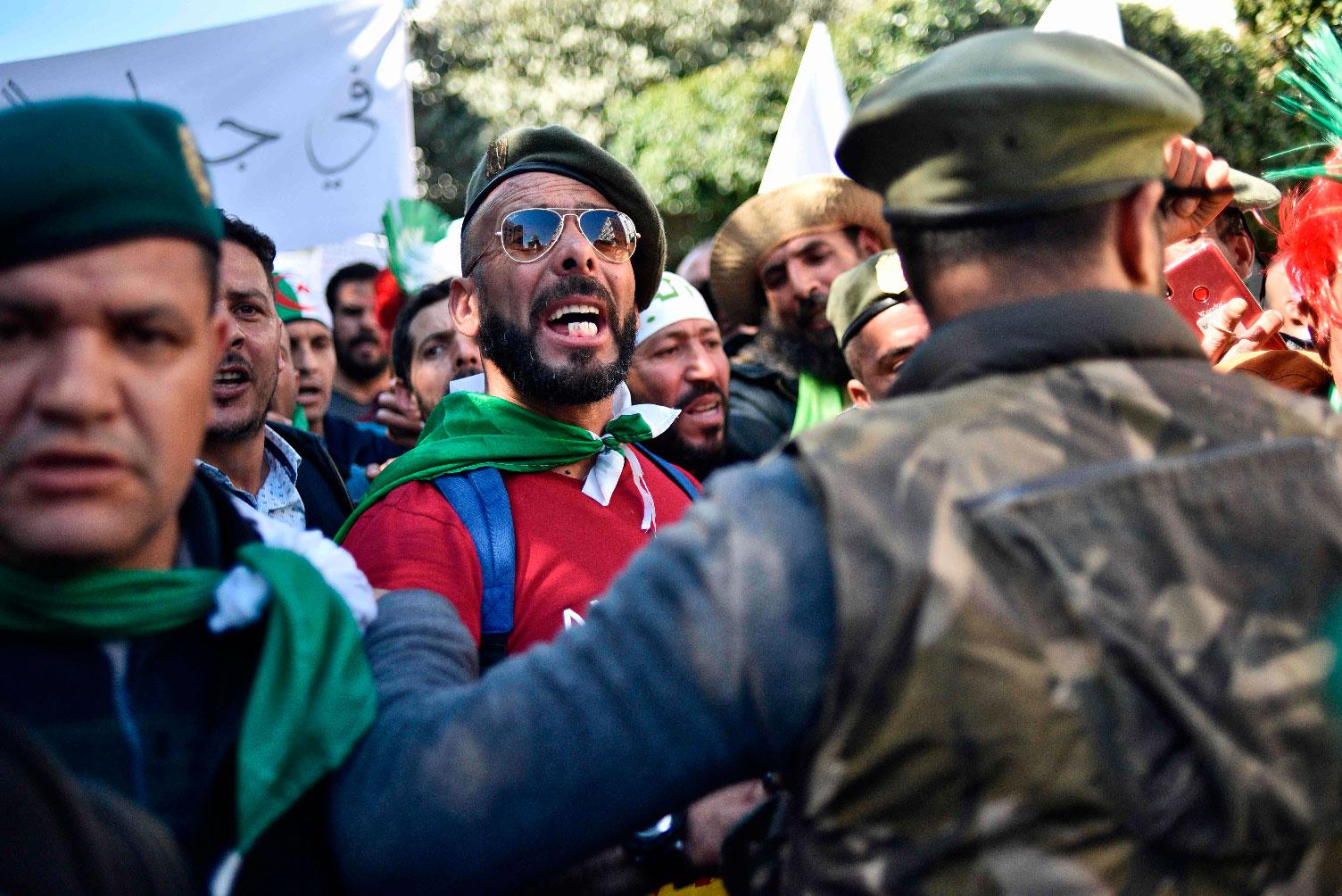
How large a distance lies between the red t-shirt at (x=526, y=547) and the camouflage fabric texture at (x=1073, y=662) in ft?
3.37

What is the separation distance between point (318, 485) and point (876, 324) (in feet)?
5.59

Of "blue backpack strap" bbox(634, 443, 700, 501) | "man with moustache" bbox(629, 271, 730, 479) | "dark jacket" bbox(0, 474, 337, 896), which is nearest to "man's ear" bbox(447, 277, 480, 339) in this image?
"blue backpack strap" bbox(634, 443, 700, 501)

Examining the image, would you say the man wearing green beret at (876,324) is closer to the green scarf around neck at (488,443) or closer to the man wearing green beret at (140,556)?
the green scarf around neck at (488,443)

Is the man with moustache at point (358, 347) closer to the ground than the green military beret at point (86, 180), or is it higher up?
closer to the ground

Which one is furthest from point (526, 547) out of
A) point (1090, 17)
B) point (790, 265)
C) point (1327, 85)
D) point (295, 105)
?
point (295, 105)

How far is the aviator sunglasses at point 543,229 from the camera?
3.12 m

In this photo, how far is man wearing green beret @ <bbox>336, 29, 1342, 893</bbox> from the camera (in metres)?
1.45

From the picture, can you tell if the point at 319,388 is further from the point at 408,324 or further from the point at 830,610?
the point at 830,610

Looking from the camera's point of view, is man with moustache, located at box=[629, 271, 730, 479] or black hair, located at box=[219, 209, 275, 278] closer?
black hair, located at box=[219, 209, 275, 278]

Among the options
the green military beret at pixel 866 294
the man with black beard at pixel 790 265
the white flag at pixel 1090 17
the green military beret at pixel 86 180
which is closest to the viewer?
the green military beret at pixel 86 180

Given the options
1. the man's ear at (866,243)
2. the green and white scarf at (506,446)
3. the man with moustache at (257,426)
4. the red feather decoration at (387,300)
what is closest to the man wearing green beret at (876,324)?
the green and white scarf at (506,446)

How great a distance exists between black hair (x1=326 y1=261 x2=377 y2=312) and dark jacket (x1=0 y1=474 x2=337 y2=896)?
19.0 ft

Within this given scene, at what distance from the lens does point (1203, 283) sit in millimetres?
3686

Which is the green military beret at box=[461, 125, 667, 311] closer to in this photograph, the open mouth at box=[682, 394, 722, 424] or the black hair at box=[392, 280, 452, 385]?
the open mouth at box=[682, 394, 722, 424]
